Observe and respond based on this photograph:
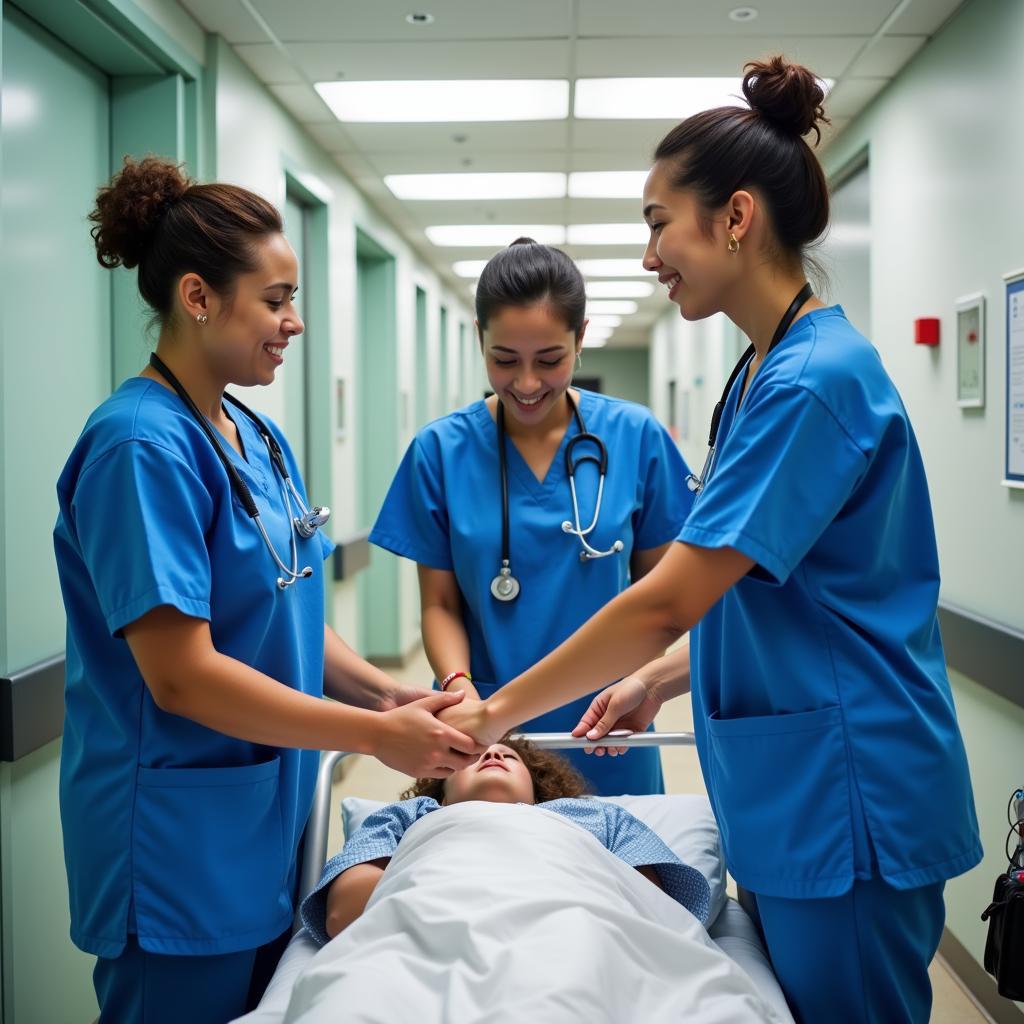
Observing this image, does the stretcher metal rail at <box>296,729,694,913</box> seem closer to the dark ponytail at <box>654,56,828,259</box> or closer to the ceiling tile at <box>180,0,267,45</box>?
the dark ponytail at <box>654,56,828,259</box>

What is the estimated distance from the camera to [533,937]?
1.17 meters

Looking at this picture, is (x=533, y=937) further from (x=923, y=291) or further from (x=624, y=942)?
(x=923, y=291)

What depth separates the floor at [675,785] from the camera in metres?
2.60

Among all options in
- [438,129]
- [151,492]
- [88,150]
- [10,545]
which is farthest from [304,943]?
[438,129]

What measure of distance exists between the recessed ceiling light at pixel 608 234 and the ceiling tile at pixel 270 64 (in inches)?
116

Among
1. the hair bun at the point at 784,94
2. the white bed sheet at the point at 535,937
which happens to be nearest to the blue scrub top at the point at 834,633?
the white bed sheet at the point at 535,937

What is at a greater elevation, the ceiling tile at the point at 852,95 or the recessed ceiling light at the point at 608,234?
the recessed ceiling light at the point at 608,234

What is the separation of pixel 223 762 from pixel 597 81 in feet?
9.95

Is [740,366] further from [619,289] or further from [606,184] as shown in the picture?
[619,289]

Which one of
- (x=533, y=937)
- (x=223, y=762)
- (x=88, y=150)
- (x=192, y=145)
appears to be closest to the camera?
(x=533, y=937)

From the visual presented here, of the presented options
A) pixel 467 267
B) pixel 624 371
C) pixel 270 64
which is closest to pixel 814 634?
pixel 270 64

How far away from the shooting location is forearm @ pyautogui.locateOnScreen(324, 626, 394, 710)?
1.84m

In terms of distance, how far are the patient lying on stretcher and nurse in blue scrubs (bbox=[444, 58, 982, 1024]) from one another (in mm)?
324

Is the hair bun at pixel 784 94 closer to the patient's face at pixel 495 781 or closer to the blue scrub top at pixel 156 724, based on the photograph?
the blue scrub top at pixel 156 724
